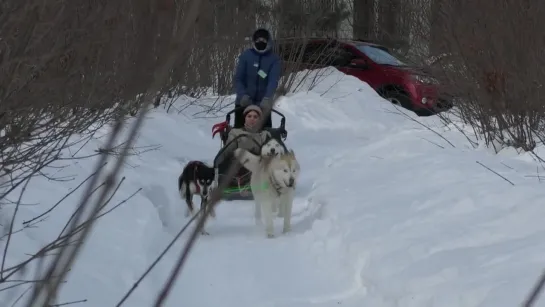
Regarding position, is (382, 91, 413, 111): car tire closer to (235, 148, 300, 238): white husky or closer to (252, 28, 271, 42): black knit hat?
(252, 28, 271, 42): black knit hat

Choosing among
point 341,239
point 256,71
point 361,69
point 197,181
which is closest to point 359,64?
point 361,69

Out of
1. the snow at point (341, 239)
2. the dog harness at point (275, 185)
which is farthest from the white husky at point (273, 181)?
the snow at point (341, 239)

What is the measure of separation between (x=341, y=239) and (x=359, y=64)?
11.0 metres

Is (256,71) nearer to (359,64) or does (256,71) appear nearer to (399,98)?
(399,98)

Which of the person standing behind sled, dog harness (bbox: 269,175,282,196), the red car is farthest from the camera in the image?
the red car

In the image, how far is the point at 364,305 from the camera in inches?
201

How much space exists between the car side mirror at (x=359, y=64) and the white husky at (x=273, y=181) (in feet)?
33.8

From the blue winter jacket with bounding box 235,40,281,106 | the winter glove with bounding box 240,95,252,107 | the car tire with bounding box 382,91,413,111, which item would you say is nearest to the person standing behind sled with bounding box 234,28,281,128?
the blue winter jacket with bounding box 235,40,281,106

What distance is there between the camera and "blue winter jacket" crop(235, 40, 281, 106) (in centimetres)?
901

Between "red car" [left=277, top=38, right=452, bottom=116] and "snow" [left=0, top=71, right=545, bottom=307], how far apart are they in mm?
5785

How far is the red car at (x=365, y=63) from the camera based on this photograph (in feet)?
51.8

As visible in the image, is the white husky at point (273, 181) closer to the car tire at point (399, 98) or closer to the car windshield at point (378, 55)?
the car tire at point (399, 98)

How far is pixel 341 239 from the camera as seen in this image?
259 inches

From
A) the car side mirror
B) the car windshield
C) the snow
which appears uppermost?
the car windshield
